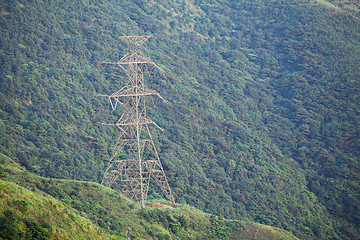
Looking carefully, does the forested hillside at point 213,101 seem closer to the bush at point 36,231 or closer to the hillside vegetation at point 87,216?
the hillside vegetation at point 87,216

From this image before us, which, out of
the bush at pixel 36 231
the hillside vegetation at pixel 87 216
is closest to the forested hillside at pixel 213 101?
the hillside vegetation at pixel 87 216

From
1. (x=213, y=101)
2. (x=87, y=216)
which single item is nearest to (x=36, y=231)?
(x=87, y=216)

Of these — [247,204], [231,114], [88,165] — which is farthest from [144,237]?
[231,114]

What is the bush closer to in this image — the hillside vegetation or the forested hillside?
the hillside vegetation

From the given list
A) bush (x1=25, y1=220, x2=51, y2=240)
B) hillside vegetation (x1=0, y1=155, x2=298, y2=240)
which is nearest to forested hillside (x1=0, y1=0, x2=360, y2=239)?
hillside vegetation (x1=0, y1=155, x2=298, y2=240)

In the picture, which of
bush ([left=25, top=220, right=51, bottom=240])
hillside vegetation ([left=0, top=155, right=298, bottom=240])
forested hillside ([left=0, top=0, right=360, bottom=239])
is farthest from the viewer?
forested hillside ([left=0, top=0, right=360, bottom=239])

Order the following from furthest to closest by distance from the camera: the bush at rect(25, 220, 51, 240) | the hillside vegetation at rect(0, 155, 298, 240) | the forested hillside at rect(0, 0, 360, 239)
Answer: the forested hillside at rect(0, 0, 360, 239)
the hillside vegetation at rect(0, 155, 298, 240)
the bush at rect(25, 220, 51, 240)

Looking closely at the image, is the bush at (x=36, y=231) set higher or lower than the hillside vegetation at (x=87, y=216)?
higher
